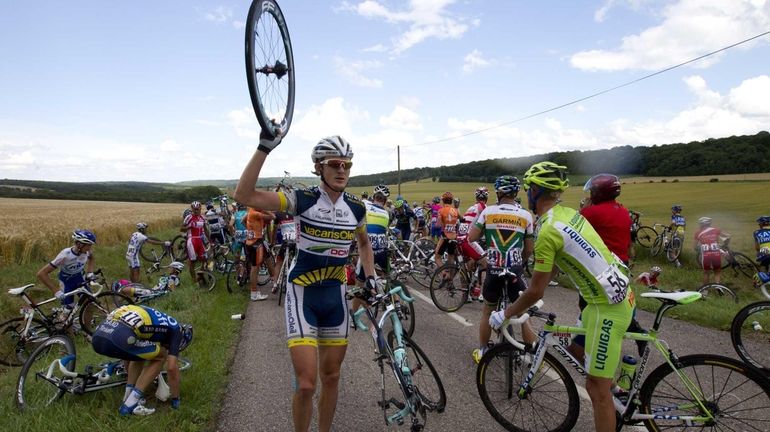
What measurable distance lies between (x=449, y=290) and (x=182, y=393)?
4853mm

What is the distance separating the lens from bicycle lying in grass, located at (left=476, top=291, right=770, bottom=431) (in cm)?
282

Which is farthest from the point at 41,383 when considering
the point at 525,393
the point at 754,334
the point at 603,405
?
the point at 754,334

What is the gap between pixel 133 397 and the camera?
407 cm

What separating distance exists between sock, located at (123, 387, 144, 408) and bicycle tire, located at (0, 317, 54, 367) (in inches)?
169

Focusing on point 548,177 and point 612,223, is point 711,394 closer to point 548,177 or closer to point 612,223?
point 612,223

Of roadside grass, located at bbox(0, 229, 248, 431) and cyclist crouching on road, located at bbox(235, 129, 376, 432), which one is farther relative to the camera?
roadside grass, located at bbox(0, 229, 248, 431)

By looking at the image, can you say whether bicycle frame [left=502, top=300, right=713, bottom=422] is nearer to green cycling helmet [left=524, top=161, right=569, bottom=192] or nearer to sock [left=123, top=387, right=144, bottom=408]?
green cycling helmet [left=524, top=161, right=569, bottom=192]

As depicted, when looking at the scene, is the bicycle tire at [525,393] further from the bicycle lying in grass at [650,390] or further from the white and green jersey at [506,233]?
the white and green jersey at [506,233]

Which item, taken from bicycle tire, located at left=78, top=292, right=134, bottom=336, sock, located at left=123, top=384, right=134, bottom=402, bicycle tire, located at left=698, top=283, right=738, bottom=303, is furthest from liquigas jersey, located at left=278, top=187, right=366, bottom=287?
bicycle tire, located at left=698, top=283, right=738, bottom=303

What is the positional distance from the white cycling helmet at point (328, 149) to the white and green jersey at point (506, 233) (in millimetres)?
2504

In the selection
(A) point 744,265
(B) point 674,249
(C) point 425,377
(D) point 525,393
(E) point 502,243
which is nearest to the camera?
(D) point 525,393

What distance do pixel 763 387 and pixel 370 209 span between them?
196 inches

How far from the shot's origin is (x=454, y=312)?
7637 mm

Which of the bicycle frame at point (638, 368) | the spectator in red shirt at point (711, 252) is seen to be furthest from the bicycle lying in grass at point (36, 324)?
the spectator in red shirt at point (711, 252)
